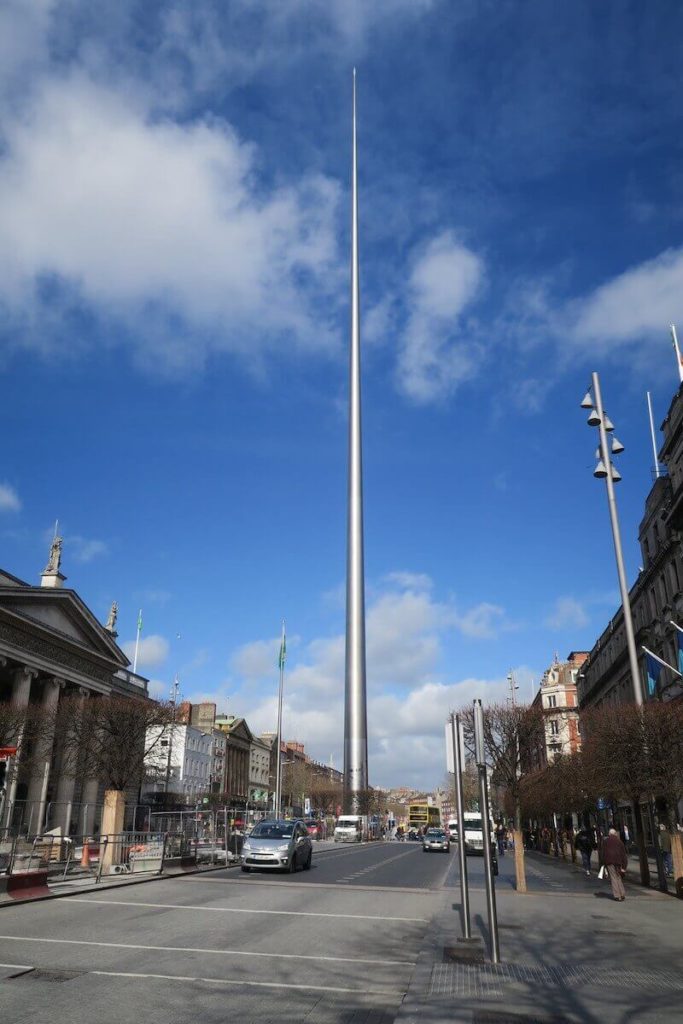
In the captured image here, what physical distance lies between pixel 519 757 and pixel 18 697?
31039 mm

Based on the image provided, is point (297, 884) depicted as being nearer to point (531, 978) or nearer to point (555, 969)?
point (555, 969)

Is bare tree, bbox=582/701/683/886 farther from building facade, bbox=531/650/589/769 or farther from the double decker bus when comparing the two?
→ the double decker bus

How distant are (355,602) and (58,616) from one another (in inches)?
1644

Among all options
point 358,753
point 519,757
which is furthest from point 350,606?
point 519,757

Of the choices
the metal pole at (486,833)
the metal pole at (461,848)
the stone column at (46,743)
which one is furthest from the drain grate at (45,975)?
the stone column at (46,743)

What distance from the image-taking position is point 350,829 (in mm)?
83188

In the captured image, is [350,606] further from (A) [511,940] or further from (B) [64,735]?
(A) [511,940]

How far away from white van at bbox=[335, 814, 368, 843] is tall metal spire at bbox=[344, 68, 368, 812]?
8.35 m

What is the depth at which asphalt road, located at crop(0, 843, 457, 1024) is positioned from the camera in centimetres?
792

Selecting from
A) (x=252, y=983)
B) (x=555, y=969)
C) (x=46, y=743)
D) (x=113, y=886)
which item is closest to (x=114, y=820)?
(x=113, y=886)

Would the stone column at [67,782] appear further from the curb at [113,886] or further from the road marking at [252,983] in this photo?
the road marking at [252,983]

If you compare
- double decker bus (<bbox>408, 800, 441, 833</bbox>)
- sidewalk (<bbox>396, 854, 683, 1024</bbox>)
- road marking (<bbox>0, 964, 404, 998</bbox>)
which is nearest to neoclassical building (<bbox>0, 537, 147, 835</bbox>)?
sidewalk (<bbox>396, 854, 683, 1024</bbox>)

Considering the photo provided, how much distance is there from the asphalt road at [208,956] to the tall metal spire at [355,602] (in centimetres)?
7277

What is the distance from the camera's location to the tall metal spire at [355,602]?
89750mm
